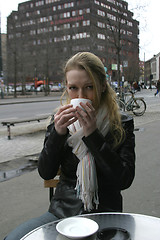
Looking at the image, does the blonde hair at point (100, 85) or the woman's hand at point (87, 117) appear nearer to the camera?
the woman's hand at point (87, 117)

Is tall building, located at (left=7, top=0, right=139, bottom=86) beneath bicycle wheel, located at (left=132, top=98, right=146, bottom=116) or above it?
above

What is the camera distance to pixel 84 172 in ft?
5.59

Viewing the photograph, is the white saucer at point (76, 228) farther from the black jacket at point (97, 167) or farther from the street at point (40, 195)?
the street at point (40, 195)

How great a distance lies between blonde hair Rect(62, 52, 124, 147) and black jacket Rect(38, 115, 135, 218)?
7cm

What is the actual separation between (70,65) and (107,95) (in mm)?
345

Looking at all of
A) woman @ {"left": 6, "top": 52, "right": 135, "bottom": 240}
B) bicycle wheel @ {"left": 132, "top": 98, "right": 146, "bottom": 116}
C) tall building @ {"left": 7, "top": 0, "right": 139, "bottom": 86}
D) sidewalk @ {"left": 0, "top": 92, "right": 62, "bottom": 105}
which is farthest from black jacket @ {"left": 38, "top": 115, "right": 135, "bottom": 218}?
sidewalk @ {"left": 0, "top": 92, "right": 62, "bottom": 105}

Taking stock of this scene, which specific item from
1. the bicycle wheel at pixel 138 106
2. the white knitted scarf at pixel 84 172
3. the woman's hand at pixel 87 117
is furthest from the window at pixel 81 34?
the woman's hand at pixel 87 117

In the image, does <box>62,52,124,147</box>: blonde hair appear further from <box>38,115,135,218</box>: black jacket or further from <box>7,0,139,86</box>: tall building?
<box>7,0,139,86</box>: tall building

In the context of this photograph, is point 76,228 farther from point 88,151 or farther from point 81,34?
point 81,34

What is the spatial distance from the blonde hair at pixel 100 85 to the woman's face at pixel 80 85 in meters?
0.03

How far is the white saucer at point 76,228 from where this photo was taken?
3.46 feet

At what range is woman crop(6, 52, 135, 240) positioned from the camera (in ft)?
5.45

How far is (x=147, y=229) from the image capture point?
131cm

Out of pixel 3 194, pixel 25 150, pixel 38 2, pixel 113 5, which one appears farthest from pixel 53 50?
pixel 38 2
